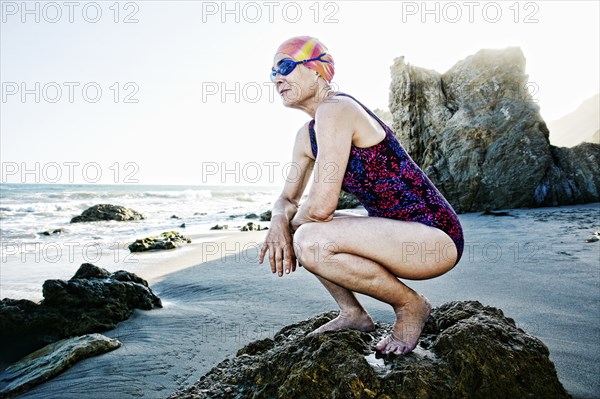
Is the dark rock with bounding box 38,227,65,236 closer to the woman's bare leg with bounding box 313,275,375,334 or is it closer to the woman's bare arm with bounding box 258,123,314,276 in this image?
the woman's bare arm with bounding box 258,123,314,276

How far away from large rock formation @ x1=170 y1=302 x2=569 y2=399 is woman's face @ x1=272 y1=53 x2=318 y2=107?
129 cm

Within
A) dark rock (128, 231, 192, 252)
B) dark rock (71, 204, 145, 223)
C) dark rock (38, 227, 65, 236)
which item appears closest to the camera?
dark rock (128, 231, 192, 252)

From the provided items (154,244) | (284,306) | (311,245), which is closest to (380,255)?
(311,245)

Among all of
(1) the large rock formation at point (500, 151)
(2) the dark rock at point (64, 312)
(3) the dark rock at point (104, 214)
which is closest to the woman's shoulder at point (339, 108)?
(2) the dark rock at point (64, 312)

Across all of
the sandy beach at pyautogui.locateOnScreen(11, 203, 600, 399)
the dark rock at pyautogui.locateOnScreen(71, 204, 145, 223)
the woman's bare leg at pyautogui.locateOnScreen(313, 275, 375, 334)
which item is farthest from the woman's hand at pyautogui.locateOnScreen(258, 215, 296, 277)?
the dark rock at pyautogui.locateOnScreen(71, 204, 145, 223)

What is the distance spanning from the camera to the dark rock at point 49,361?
283 cm

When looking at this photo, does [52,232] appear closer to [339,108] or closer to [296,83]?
[296,83]

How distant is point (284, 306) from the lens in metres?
4.38

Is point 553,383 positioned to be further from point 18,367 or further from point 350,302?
point 18,367

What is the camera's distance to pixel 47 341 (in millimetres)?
3725

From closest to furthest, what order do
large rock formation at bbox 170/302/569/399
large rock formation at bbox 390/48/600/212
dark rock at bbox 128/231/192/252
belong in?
large rock formation at bbox 170/302/569/399 < dark rock at bbox 128/231/192/252 < large rock formation at bbox 390/48/600/212

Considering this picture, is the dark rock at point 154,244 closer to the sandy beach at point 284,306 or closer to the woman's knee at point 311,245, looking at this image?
the sandy beach at point 284,306

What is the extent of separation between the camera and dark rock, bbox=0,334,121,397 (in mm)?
2834

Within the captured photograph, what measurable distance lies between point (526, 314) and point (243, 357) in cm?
248
